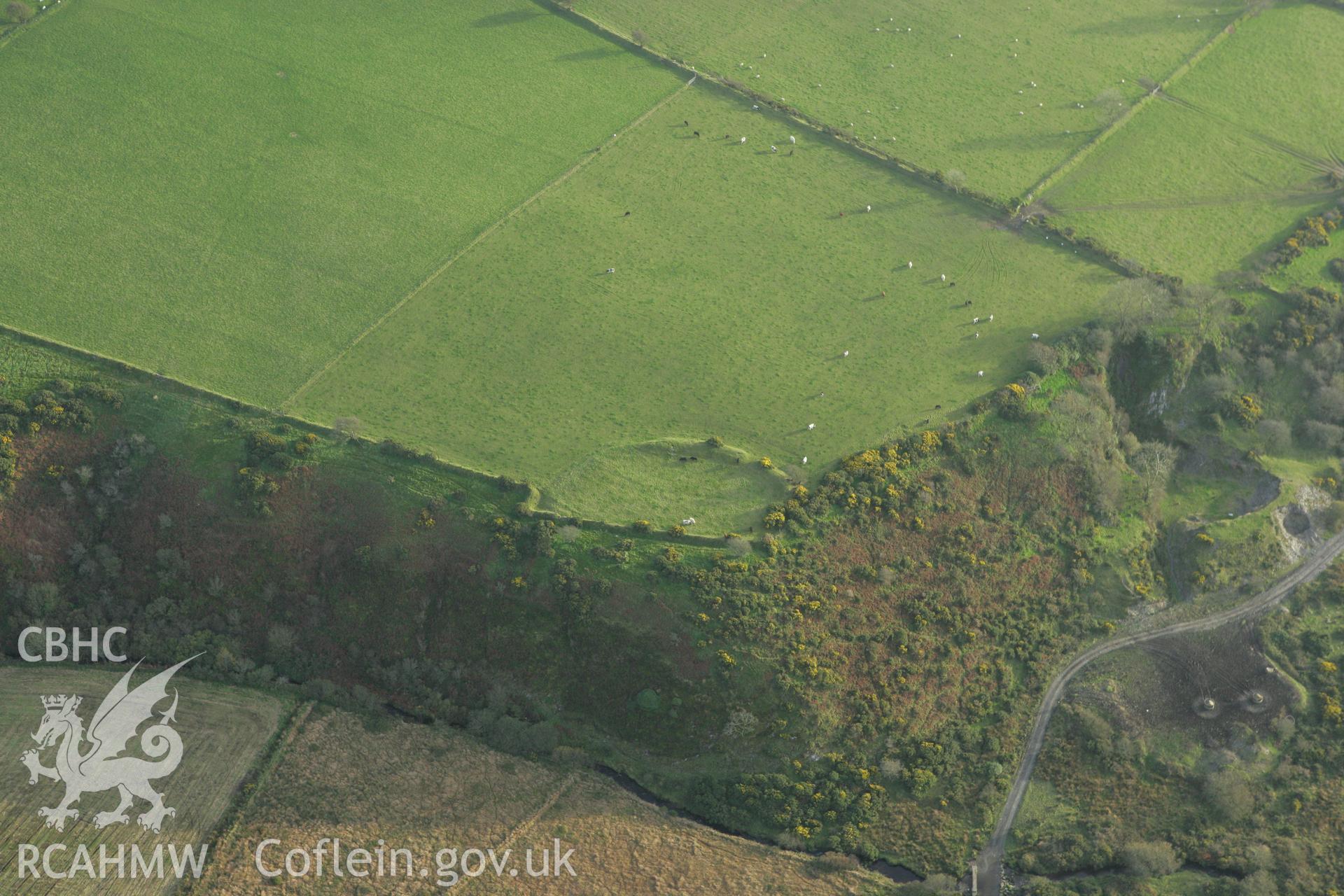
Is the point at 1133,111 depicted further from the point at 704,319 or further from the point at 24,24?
the point at 24,24

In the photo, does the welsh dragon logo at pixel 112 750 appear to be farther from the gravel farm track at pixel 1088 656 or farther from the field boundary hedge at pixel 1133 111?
the field boundary hedge at pixel 1133 111

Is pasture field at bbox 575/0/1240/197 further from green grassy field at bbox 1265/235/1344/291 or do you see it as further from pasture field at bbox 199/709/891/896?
pasture field at bbox 199/709/891/896

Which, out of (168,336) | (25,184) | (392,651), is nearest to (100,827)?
(392,651)

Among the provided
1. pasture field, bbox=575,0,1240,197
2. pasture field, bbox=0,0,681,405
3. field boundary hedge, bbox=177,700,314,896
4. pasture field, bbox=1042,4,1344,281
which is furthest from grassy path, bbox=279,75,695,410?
pasture field, bbox=1042,4,1344,281

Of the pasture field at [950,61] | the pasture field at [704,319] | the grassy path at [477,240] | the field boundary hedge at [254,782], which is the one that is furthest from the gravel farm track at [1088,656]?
the grassy path at [477,240]

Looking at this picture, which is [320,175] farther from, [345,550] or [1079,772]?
[1079,772]
